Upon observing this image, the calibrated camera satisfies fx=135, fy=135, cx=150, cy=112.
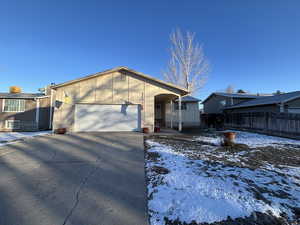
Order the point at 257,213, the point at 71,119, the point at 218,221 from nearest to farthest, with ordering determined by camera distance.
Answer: the point at 218,221, the point at 257,213, the point at 71,119

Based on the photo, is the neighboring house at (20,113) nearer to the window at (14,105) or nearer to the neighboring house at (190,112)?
Result: the window at (14,105)

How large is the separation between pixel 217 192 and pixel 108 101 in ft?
29.0

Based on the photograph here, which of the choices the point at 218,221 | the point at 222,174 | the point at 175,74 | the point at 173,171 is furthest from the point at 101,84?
the point at 175,74

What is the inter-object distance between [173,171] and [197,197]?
1.10m

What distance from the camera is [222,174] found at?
10.9 ft

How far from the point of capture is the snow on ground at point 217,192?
2.05 meters

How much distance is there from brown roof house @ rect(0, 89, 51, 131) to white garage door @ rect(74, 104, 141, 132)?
563 centimetres

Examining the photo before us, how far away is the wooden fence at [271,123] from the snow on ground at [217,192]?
6.51 m

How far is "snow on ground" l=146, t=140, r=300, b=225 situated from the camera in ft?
6.73

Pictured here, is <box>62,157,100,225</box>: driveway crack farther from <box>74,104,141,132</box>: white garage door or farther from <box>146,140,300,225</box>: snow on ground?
<box>74,104,141,132</box>: white garage door

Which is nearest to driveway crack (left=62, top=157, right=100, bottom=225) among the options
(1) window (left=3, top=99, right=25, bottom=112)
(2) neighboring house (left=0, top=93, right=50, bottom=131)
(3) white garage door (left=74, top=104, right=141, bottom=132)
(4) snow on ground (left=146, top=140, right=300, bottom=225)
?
(4) snow on ground (left=146, top=140, right=300, bottom=225)

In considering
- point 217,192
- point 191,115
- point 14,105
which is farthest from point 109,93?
point 191,115

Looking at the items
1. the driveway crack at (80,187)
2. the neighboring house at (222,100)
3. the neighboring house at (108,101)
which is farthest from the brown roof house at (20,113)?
the neighboring house at (222,100)

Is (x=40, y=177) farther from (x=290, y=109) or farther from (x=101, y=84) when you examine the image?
(x=290, y=109)
